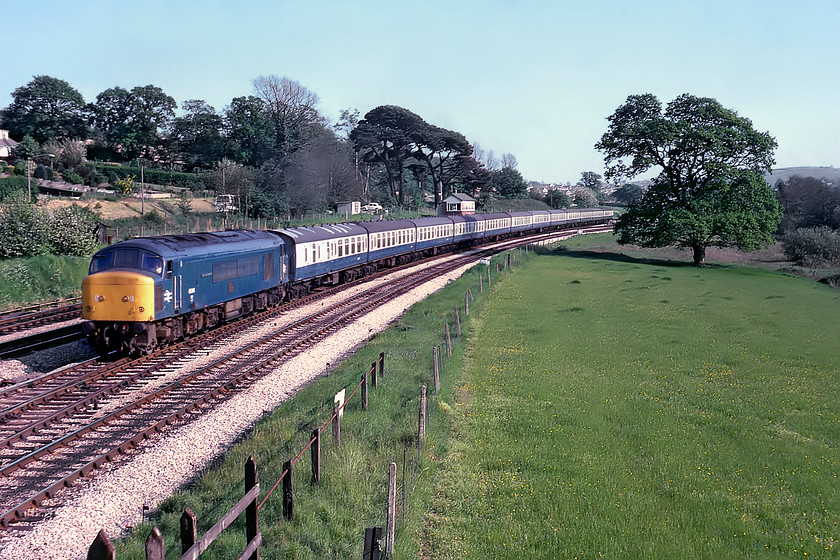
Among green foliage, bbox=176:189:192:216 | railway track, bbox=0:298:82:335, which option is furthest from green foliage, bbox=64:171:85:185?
railway track, bbox=0:298:82:335

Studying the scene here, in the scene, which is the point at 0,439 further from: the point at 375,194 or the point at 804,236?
the point at 375,194

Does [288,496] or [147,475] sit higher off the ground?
[288,496]

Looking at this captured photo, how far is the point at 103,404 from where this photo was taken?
643 inches

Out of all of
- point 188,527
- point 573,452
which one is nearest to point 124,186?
point 573,452

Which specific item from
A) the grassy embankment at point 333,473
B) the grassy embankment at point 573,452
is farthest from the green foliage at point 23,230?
the grassy embankment at point 333,473

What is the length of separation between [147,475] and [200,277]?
10802 millimetres

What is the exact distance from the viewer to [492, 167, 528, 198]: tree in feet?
435

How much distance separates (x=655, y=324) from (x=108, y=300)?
73.4 ft

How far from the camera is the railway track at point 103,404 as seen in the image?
12.2m

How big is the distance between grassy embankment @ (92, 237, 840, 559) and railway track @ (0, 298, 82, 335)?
13571mm

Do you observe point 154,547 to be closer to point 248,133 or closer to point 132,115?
point 248,133

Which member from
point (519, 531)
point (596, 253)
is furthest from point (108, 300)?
point (596, 253)

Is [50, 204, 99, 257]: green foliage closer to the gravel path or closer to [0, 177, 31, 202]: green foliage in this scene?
the gravel path

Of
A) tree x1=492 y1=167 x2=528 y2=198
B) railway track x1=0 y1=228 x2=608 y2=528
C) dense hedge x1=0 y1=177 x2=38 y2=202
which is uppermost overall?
tree x1=492 y1=167 x2=528 y2=198
